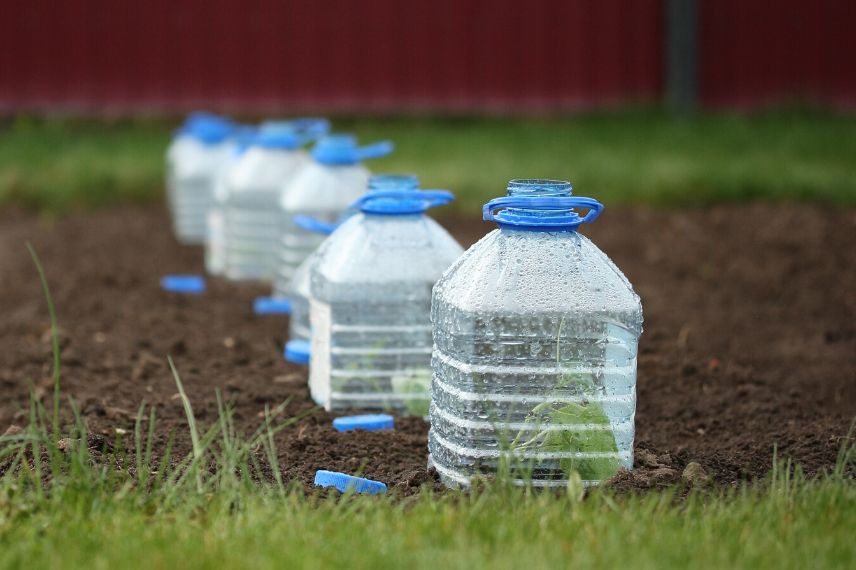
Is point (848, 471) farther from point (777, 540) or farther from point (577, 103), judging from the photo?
point (577, 103)

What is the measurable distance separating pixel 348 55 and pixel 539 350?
9248mm

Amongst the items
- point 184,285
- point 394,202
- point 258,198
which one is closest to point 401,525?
point 394,202

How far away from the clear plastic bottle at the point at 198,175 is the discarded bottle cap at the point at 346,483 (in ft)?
15.1

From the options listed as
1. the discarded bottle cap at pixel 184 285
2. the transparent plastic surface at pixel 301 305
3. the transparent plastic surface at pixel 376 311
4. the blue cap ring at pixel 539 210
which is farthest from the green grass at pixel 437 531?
the discarded bottle cap at pixel 184 285

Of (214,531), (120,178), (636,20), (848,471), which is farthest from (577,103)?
(214,531)

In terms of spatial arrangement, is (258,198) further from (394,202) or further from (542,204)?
(542,204)

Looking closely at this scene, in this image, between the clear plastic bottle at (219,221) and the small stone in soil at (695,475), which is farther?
the clear plastic bottle at (219,221)

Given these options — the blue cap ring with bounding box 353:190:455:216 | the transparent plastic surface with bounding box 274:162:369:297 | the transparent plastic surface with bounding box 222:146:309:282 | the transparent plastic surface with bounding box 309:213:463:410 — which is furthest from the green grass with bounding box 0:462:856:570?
the transparent plastic surface with bounding box 222:146:309:282

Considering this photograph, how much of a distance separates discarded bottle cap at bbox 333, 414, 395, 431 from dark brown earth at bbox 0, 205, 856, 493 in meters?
0.06

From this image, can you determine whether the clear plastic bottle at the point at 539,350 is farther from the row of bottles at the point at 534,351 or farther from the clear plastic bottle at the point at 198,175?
the clear plastic bottle at the point at 198,175

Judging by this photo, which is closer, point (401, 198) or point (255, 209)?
point (401, 198)

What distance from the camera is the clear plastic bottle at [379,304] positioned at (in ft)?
13.3

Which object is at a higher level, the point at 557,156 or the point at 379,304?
the point at 379,304

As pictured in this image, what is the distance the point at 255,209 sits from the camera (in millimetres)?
6508
